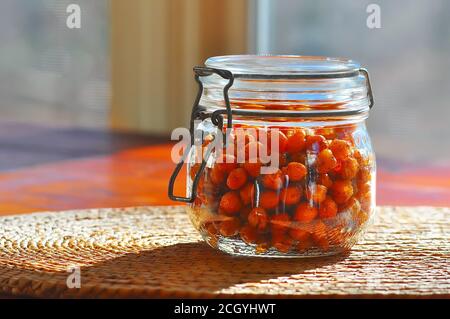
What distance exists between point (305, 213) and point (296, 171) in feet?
0.13

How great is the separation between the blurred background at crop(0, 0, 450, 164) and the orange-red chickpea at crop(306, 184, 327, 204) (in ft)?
4.20

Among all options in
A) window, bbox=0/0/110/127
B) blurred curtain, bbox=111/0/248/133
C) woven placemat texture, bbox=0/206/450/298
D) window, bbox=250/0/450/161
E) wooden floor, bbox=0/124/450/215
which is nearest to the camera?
woven placemat texture, bbox=0/206/450/298

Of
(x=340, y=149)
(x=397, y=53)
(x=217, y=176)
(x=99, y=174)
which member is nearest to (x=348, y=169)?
(x=340, y=149)

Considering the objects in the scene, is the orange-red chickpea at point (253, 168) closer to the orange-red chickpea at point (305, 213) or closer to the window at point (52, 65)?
the orange-red chickpea at point (305, 213)

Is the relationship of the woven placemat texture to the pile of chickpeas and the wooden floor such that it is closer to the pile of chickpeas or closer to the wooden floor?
the pile of chickpeas

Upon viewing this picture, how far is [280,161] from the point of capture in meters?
0.81

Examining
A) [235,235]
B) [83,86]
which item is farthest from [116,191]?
[83,86]

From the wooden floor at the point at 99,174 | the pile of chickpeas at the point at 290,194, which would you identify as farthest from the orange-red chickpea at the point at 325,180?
the wooden floor at the point at 99,174

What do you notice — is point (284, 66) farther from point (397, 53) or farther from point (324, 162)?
point (397, 53)

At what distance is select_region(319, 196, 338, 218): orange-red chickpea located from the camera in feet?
2.68

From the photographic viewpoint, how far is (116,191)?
61.4 inches

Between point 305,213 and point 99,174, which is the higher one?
point 305,213

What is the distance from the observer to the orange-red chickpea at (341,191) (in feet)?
2.70

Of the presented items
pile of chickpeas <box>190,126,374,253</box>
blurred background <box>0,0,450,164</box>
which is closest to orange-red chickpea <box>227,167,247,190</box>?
pile of chickpeas <box>190,126,374,253</box>
